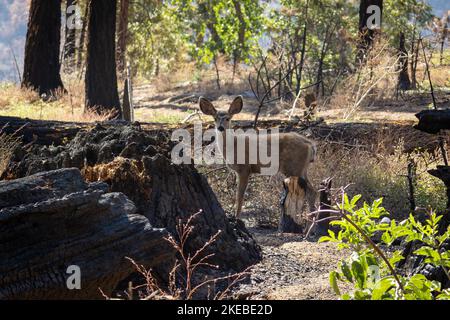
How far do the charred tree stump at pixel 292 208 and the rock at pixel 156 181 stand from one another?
A: 2.77 meters

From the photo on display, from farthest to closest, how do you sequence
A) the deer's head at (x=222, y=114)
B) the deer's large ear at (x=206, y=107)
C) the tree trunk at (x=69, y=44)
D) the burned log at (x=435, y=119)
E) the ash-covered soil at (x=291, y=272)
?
1. the tree trunk at (x=69, y=44)
2. the deer's large ear at (x=206, y=107)
3. the deer's head at (x=222, y=114)
4. the ash-covered soil at (x=291, y=272)
5. the burned log at (x=435, y=119)

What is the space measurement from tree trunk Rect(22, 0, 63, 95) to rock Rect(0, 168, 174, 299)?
52.7 feet

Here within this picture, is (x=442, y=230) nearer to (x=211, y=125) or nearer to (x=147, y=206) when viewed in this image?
(x=147, y=206)

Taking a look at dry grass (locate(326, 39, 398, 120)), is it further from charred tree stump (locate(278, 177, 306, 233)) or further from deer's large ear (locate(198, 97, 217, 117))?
charred tree stump (locate(278, 177, 306, 233))

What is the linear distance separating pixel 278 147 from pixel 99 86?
755 cm

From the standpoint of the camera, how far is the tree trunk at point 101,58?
17.4 m

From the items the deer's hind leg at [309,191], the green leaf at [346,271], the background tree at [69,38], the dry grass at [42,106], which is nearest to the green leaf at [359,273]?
the green leaf at [346,271]

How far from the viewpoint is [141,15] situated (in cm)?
3244

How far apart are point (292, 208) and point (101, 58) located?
8.73m

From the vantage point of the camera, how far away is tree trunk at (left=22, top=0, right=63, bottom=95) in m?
21.0

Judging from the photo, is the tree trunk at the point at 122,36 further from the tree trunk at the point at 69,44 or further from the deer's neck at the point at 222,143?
the deer's neck at the point at 222,143

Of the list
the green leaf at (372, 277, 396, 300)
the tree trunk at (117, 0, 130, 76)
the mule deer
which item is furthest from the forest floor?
the tree trunk at (117, 0, 130, 76)

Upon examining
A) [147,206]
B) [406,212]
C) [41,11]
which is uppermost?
[41,11]

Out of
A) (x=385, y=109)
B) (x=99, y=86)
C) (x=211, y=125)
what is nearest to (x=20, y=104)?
(x=99, y=86)
